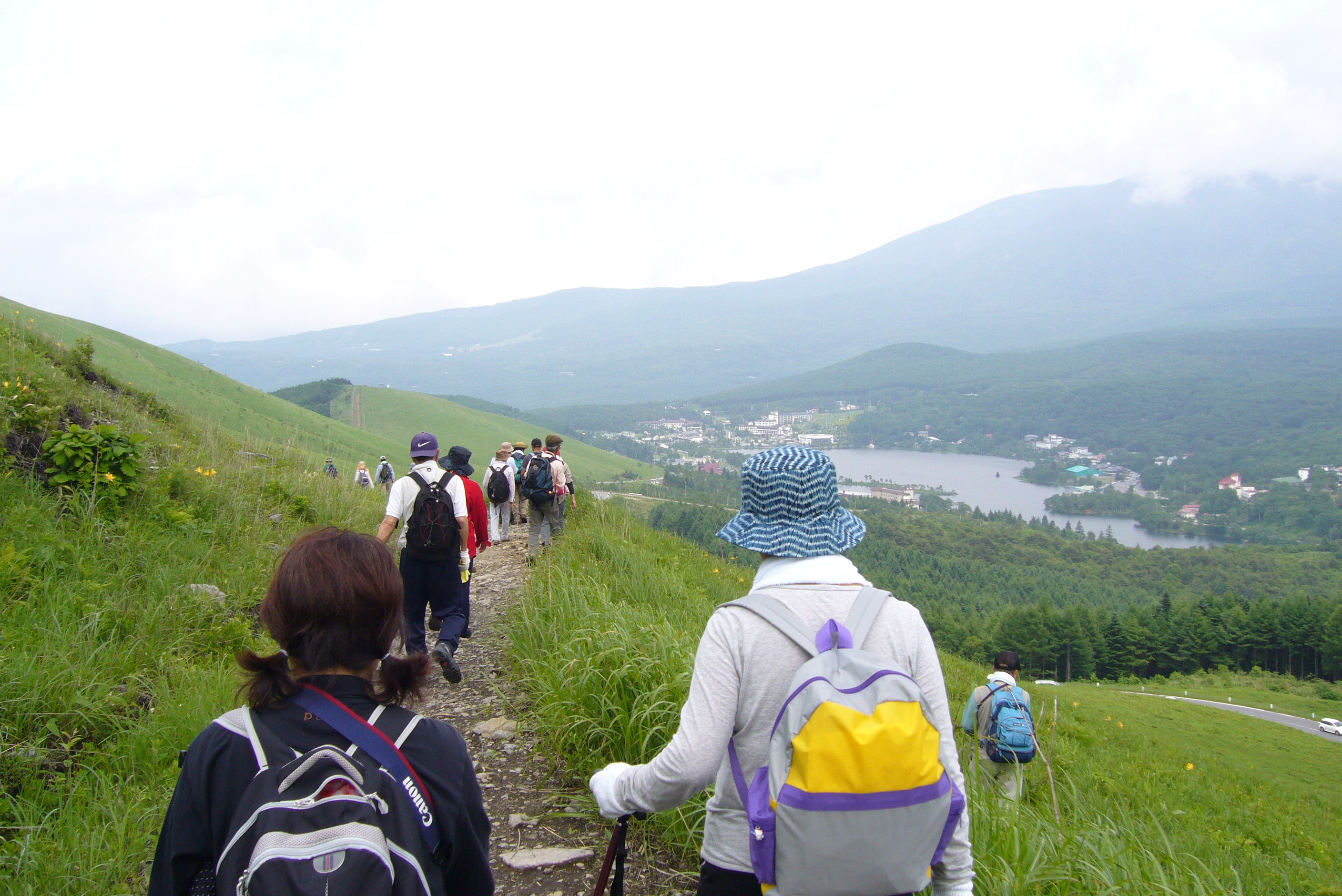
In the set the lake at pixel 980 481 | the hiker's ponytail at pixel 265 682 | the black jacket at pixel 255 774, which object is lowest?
the lake at pixel 980 481

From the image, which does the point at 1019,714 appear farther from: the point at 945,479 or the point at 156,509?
the point at 945,479

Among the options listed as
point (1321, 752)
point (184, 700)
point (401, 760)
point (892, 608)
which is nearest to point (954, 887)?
point (892, 608)

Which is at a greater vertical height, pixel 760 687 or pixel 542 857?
pixel 760 687

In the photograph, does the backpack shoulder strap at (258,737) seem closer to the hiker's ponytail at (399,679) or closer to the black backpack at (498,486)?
the hiker's ponytail at (399,679)

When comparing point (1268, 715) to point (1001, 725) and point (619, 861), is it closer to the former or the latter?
point (1001, 725)

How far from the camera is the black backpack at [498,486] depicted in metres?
10.5

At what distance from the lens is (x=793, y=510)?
71.4 inches

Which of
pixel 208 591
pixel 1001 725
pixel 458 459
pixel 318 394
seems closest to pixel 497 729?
pixel 208 591

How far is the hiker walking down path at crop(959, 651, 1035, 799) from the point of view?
17.8ft

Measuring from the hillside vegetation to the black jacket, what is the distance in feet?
5.68

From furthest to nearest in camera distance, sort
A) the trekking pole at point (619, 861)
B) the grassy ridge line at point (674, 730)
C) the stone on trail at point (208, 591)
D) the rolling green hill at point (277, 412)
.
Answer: the rolling green hill at point (277, 412)
the stone on trail at point (208, 591)
the grassy ridge line at point (674, 730)
the trekking pole at point (619, 861)

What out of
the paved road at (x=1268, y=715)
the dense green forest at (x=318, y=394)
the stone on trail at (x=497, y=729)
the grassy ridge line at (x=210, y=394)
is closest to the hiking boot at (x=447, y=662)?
the stone on trail at (x=497, y=729)

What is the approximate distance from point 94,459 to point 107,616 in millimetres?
2138

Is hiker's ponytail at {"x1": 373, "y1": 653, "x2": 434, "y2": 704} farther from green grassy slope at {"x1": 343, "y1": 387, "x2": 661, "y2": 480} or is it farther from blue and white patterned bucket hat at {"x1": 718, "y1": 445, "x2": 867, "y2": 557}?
green grassy slope at {"x1": 343, "y1": 387, "x2": 661, "y2": 480}
